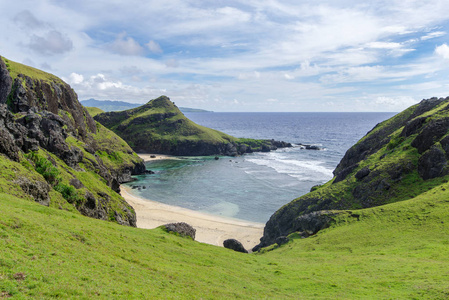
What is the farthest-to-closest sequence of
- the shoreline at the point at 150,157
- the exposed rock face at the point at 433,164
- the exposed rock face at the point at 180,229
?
the shoreline at the point at 150,157, the exposed rock face at the point at 433,164, the exposed rock face at the point at 180,229

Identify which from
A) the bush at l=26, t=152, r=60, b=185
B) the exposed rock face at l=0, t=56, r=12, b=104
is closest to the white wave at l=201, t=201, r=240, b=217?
the bush at l=26, t=152, r=60, b=185

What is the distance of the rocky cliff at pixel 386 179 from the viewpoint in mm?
50125

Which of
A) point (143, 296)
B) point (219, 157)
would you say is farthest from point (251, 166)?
point (143, 296)

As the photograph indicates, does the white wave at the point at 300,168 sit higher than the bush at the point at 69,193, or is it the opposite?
the white wave at the point at 300,168

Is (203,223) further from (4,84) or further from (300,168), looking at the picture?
(300,168)

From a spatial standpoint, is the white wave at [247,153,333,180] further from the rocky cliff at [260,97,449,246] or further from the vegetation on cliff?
the rocky cliff at [260,97,449,246]

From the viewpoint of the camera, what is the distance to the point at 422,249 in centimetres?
3369

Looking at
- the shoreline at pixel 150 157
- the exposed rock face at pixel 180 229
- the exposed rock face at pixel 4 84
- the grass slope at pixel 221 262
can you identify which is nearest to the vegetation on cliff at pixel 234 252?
the grass slope at pixel 221 262

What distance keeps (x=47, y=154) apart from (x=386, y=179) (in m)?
68.2

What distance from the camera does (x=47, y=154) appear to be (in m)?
53.0

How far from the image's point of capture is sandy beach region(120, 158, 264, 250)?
217ft

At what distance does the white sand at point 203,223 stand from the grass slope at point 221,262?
78.5 ft

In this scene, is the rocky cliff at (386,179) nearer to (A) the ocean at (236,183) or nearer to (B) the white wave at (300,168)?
(A) the ocean at (236,183)

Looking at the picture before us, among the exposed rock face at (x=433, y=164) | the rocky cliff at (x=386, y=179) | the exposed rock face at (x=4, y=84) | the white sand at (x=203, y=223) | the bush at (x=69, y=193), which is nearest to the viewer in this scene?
the bush at (x=69, y=193)
